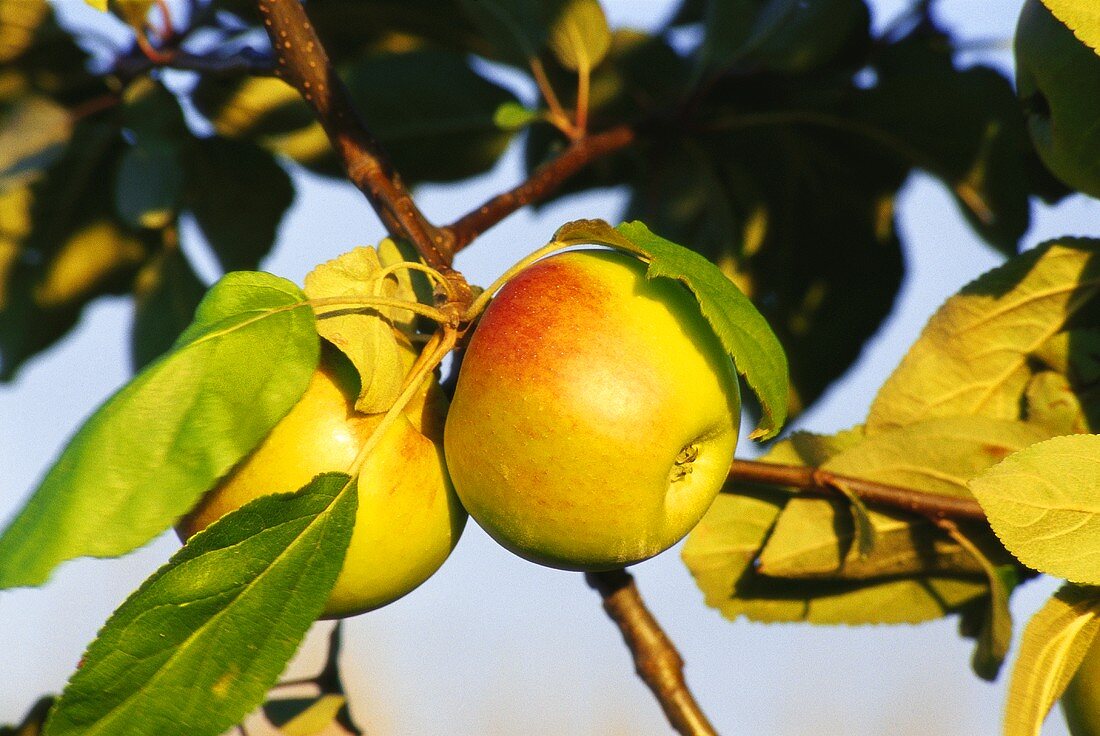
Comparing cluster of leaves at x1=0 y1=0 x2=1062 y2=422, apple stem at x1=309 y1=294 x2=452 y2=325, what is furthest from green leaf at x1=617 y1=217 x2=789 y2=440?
cluster of leaves at x1=0 y1=0 x2=1062 y2=422

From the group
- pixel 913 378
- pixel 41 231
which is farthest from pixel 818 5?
pixel 41 231

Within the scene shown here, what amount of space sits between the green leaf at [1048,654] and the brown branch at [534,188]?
1.91 feet

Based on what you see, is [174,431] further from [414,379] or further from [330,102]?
[330,102]

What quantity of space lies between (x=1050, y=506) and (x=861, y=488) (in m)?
0.28

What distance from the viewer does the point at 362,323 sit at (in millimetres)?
844

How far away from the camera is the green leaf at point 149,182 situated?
1407mm

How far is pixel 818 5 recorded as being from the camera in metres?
1.43

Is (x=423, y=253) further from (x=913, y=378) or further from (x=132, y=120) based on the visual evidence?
(x=132, y=120)

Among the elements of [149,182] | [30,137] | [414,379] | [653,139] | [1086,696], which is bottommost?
[1086,696]

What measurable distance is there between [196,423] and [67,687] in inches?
7.3

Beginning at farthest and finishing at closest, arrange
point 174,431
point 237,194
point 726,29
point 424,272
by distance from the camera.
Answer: point 237,194, point 726,29, point 424,272, point 174,431

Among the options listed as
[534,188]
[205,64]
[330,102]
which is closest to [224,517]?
[330,102]

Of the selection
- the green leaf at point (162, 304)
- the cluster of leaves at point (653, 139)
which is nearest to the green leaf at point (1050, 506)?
the cluster of leaves at point (653, 139)

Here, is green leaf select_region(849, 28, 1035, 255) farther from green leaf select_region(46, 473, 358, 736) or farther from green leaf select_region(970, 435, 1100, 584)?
green leaf select_region(46, 473, 358, 736)
